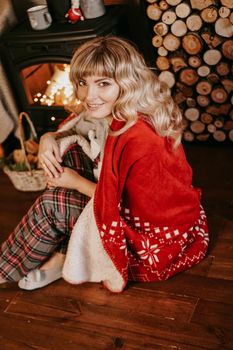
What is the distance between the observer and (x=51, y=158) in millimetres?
1637

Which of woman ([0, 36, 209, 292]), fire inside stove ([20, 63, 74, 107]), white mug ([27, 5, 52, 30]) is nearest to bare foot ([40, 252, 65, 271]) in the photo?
woman ([0, 36, 209, 292])

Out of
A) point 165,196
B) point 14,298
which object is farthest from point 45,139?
point 14,298

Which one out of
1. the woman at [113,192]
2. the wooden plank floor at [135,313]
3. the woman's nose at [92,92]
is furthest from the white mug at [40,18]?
the wooden plank floor at [135,313]

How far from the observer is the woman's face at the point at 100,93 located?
1430 mm

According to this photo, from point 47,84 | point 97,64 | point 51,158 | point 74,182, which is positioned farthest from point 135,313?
point 47,84

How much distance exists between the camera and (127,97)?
1.42 metres

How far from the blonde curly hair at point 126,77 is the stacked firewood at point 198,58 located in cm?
74

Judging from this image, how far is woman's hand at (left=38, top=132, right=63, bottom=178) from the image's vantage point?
1.63 m

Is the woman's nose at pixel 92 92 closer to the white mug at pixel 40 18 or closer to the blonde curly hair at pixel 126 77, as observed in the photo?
the blonde curly hair at pixel 126 77

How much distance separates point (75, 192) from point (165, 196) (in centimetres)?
34

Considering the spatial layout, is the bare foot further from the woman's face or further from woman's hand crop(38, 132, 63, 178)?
the woman's face

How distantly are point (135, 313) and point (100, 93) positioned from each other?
778mm

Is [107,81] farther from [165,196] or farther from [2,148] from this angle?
[2,148]

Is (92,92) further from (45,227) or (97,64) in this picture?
(45,227)
